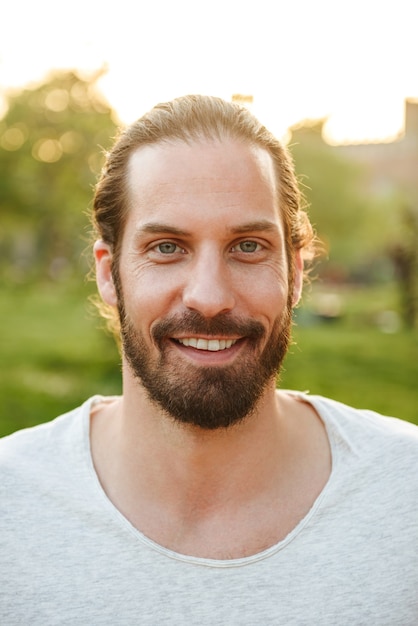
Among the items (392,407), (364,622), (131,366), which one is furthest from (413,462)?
(392,407)

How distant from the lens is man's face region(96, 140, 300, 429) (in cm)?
241

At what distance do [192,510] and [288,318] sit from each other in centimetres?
71

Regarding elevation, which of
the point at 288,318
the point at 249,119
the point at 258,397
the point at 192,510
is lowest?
the point at 192,510

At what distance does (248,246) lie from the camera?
2518 millimetres

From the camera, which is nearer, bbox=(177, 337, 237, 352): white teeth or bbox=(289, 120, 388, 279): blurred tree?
bbox=(177, 337, 237, 352): white teeth

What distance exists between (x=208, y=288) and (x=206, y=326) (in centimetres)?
12

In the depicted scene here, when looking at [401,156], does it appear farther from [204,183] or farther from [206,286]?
[206,286]

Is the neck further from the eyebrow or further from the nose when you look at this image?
the eyebrow

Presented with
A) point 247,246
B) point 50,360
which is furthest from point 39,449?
point 50,360

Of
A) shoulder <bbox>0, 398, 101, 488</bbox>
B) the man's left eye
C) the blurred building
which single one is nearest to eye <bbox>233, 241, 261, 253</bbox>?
the man's left eye

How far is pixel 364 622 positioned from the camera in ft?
7.58

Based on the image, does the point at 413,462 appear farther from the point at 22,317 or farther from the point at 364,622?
the point at 22,317

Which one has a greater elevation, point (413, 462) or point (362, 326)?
point (413, 462)

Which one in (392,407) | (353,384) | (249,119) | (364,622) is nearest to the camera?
(364,622)
